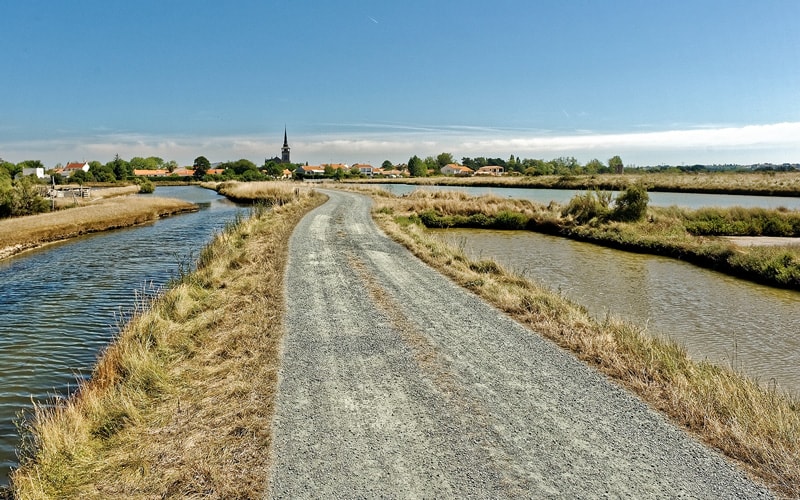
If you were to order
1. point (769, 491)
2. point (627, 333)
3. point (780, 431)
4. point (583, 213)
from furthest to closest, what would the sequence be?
point (583, 213)
point (627, 333)
point (780, 431)
point (769, 491)

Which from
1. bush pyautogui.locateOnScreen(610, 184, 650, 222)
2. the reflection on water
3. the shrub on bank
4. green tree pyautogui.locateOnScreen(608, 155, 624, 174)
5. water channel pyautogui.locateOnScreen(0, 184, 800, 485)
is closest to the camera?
water channel pyautogui.locateOnScreen(0, 184, 800, 485)

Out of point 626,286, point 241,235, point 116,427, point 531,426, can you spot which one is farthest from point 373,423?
point 241,235

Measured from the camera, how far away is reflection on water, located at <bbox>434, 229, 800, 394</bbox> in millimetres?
10319

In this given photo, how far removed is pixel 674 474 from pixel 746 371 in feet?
19.0

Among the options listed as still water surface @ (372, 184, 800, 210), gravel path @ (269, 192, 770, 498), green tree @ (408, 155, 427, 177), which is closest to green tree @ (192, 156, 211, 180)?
green tree @ (408, 155, 427, 177)

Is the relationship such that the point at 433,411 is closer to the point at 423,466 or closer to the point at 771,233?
the point at 423,466

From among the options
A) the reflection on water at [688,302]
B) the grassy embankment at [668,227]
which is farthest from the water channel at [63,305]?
the grassy embankment at [668,227]

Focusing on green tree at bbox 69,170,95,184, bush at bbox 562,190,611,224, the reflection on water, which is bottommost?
the reflection on water

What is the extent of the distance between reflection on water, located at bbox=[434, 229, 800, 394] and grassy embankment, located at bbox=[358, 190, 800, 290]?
4.13ft

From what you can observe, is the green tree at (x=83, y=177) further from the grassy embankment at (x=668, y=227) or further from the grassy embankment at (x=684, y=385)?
the grassy embankment at (x=684, y=385)

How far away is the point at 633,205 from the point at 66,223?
36642 mm

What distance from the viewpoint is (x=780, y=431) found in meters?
5.56

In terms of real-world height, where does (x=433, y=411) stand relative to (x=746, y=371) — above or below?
above

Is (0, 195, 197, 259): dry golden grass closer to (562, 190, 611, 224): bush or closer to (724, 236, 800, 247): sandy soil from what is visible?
(562, 190, 611, 224): bush
